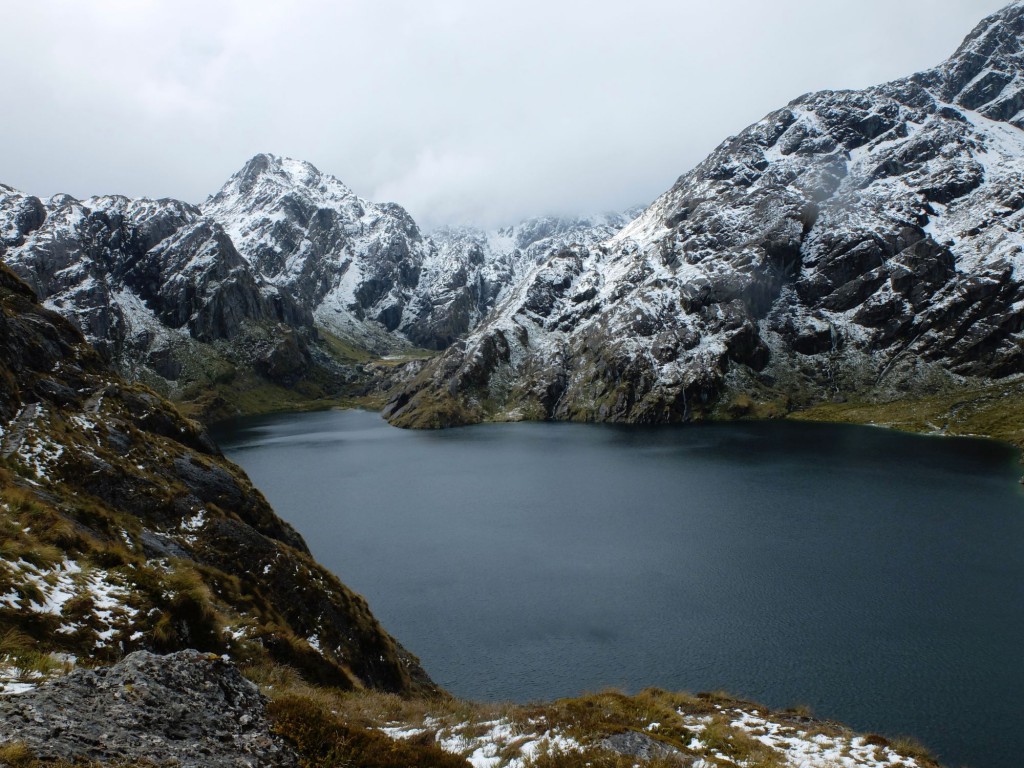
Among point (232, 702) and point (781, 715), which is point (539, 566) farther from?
point (232, 702)

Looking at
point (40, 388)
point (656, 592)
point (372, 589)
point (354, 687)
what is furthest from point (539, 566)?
point (40, 388)

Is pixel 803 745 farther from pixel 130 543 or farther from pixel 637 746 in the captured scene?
pixel 130 543

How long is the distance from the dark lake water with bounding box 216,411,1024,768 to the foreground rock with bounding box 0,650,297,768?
1551 inches

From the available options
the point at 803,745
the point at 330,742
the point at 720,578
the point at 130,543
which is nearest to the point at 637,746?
the point at 330,742

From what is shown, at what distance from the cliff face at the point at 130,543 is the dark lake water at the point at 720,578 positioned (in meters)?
20.5

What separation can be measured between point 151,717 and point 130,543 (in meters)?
18.6

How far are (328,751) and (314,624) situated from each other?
2143 cm

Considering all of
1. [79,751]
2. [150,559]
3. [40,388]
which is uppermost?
[40,388]

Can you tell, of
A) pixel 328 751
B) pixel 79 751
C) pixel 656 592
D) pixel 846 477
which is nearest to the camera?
pixel 79 751

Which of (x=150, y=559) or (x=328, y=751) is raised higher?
(x=328, y=751)

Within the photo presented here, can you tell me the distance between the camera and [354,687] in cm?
2648

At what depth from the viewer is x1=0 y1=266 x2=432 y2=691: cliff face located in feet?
56.8

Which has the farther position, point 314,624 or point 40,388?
point 40,388

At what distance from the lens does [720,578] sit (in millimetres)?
67938
